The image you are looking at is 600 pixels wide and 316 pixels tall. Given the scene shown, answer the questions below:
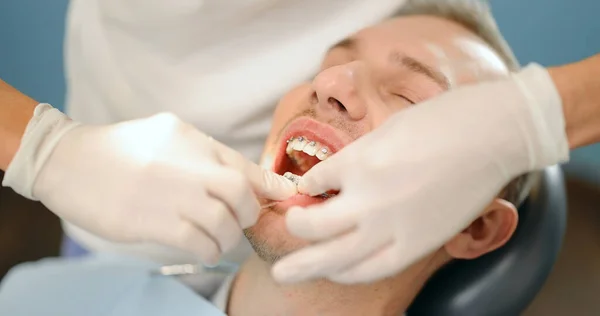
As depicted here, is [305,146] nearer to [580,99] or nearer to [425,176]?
[425,176]

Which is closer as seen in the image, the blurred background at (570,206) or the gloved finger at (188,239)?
the gloved finger at (188,239)

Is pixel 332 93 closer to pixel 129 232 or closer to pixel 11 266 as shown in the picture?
pixel 129 232

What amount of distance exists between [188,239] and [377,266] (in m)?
0.29

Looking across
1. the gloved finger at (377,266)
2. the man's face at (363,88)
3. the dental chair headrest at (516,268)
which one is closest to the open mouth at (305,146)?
the man's face at (363,88)

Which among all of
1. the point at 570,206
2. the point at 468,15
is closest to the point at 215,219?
the point at 468,15

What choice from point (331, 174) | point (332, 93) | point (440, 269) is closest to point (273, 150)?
point (332, 93)

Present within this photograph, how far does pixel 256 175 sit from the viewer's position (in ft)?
3.19

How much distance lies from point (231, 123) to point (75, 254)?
1.98ft

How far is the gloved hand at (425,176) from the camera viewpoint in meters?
0.89

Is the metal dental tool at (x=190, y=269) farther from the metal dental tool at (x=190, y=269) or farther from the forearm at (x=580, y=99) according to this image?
the forearm at (x=580, y=99)

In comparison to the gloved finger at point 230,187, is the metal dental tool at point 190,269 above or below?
below

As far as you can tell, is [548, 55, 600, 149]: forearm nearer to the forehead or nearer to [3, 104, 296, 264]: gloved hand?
the forehead

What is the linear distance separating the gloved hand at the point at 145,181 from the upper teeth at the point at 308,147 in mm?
140

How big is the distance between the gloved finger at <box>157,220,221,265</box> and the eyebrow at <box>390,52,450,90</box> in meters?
0.49
